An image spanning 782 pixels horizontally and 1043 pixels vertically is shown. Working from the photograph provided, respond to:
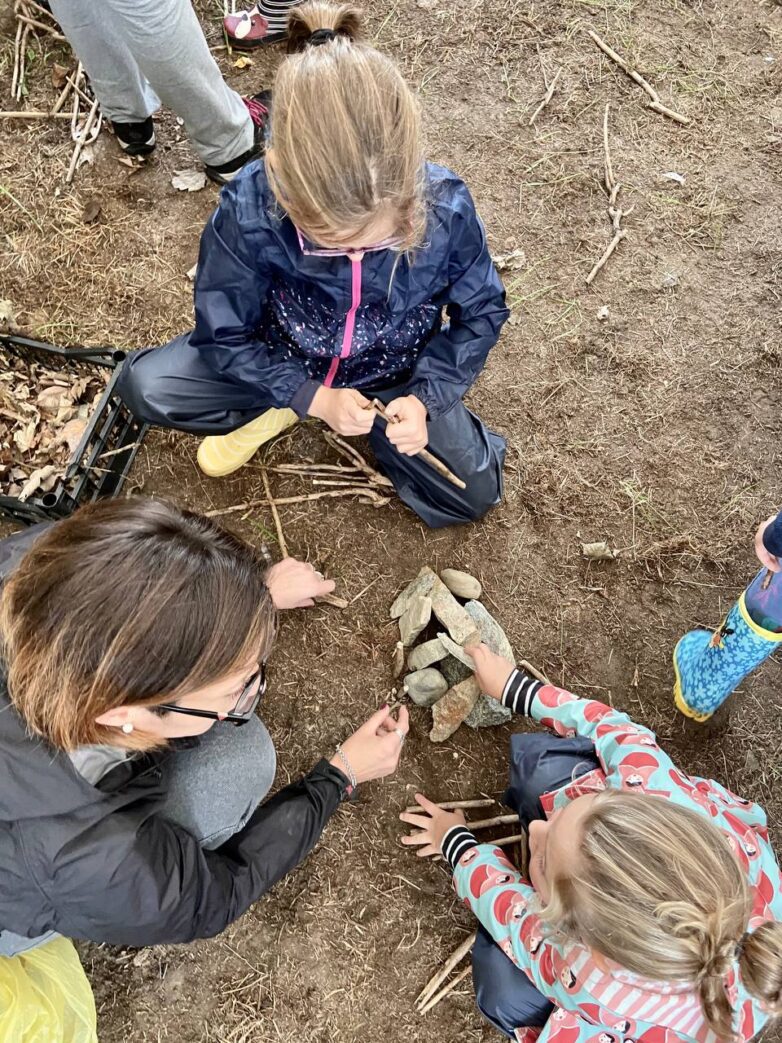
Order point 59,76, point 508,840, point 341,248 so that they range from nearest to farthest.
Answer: point 341,248 < point 508,840 < point 59,76

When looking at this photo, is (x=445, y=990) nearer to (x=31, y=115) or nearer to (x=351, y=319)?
(x=351, y=319)

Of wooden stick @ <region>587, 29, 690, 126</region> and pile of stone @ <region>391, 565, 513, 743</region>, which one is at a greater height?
wooden stick @ <region>587, 29, 690, 126</region>

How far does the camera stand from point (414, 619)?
2.84 meters

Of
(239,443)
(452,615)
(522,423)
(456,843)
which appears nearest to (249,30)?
(239,443)

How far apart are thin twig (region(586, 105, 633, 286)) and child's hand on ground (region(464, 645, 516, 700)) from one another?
187 centimetres

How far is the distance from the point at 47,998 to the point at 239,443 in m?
1.92

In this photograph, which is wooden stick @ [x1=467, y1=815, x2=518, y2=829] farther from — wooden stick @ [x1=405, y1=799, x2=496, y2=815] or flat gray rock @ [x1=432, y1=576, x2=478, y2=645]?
flat gray rock @ [x1=432, y1=576, x2=478, y2=645]

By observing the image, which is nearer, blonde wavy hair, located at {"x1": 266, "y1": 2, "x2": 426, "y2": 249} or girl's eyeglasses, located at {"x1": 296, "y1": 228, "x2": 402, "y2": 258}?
blonde wavy hair, located at {"x1": 266, "y1": 2, "x2": 426, "y2": 249}

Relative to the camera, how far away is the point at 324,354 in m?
2.58

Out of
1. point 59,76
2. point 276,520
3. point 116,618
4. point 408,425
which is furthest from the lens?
point 59,76

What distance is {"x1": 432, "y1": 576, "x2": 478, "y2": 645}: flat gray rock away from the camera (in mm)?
2783

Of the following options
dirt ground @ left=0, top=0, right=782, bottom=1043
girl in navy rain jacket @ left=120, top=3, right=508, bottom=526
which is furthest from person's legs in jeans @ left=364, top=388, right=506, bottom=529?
dirt ground @ left=0, top=0, right=782, bottom=1043

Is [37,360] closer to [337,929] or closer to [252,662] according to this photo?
[252,662]

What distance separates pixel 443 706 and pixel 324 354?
133 centimetres
